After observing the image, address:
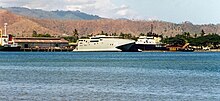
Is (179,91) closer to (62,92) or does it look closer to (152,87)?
(152,87)

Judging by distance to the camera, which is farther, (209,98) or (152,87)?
(152,87)

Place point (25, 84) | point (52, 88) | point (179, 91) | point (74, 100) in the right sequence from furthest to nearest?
1. point (25, 84)
2. point (52, 88)
3. point (179, 91)
4. point (74, 100)

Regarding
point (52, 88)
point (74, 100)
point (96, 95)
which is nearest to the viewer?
point (74, 100)

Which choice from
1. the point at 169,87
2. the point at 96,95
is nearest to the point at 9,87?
the point at 96,95

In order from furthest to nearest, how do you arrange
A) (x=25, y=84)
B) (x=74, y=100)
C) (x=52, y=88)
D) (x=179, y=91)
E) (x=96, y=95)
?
(x=25, y=84) → (x=52, y=88) → (x=179, y=91) → (x=96, y=95) → (x=74, y=100)

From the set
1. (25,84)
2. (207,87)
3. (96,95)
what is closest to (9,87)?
(25,84)

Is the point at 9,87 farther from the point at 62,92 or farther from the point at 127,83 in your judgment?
the point at 127,83

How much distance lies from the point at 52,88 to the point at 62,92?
14.4 ft

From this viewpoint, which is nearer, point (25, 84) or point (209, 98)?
point (209, 98)

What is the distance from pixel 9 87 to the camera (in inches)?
2098

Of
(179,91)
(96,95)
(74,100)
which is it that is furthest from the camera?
(179,91)

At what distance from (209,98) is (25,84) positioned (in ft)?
67.7

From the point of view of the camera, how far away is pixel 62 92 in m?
48.1

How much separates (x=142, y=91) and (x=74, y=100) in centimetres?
859
